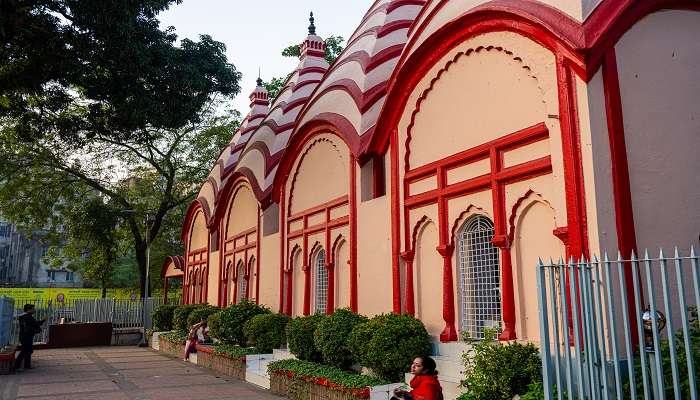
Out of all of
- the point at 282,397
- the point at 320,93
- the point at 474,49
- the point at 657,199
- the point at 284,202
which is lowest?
the point at 282,397

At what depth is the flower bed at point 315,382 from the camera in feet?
26.7

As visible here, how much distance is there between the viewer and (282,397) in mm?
10141

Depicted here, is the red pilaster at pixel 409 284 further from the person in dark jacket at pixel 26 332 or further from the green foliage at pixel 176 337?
the green foliage at pixel 176 337

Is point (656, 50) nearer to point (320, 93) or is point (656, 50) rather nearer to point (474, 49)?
point (474, 49)

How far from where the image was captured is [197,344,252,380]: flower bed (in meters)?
12.3

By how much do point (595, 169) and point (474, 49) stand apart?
2.87 m

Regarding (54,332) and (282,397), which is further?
(54,332)

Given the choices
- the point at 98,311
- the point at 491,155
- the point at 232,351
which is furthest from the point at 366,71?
the point at 98,311

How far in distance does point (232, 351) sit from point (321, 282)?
262cm

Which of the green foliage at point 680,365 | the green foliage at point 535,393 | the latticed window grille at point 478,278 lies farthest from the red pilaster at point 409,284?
the green foliage at point 680,365

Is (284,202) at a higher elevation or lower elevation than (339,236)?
higher

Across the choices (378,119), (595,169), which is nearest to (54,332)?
(378,119)

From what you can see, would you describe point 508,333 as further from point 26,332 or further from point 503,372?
point 26,332

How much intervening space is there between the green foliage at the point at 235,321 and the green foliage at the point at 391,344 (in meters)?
5.78
